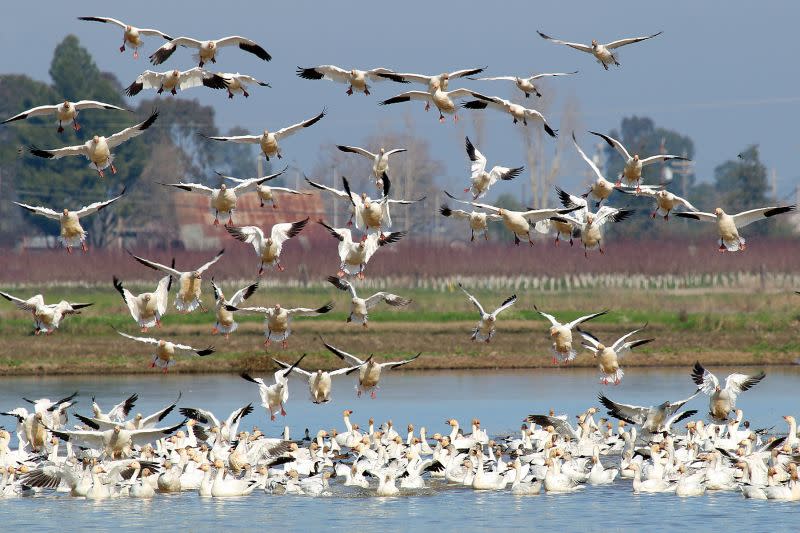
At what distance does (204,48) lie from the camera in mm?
22406

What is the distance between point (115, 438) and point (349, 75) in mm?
6541

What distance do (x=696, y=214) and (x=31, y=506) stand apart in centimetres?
1052

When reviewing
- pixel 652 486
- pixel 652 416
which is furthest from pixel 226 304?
pixel 652 416

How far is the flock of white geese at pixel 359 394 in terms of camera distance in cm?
2264

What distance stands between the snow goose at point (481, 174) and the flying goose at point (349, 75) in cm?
182

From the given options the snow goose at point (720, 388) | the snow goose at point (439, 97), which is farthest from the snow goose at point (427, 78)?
the snow goose at point (720, 388)

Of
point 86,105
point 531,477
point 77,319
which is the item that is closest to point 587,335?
point 531,477

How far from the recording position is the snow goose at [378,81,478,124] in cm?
2291

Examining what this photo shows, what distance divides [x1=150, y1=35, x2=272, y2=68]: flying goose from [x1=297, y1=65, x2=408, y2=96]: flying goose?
2.43 feet

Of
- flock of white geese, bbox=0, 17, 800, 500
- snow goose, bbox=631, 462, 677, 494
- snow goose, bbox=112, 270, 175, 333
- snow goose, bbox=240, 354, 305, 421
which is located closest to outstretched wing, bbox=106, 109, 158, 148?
flock of white geese, bbox=0, 17, 800, 500

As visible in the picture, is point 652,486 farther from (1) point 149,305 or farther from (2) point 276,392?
(1) point 149,305


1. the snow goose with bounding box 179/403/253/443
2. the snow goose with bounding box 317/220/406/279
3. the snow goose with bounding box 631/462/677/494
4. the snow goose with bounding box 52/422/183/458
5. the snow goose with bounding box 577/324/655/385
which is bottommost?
the snow goose with bounding box 631/462/677/494

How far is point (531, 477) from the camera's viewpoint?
79.5ft

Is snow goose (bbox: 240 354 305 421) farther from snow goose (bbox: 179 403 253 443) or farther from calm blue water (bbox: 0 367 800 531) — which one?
calm blue water (bbox: 0 367 800 531)
